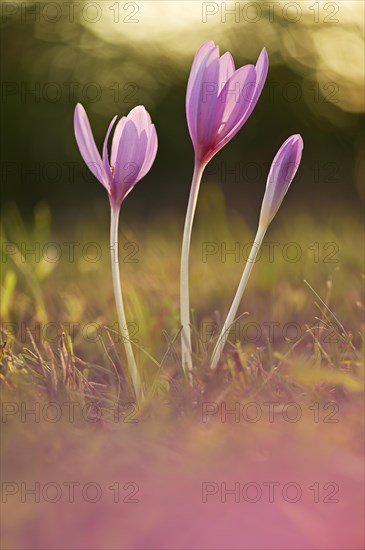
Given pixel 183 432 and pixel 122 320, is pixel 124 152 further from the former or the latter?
pixel 183 432

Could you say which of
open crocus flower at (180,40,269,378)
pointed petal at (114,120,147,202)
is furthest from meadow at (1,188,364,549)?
pointed petal at (114,120,147,202)

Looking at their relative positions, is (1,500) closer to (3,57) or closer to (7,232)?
(7,232)

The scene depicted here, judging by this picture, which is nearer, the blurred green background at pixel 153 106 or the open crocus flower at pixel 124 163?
the open crocus flower at pixel 124 163

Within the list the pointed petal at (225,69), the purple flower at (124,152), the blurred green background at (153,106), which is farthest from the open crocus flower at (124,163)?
the blurred green background at (153,106)

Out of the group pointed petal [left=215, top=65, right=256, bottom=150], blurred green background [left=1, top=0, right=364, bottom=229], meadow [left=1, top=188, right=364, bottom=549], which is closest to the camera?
meadow [left=1, top=188, right=364, bottom=549]

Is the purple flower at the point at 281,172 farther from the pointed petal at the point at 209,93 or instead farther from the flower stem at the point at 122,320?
the flower stem at the point at 122,320

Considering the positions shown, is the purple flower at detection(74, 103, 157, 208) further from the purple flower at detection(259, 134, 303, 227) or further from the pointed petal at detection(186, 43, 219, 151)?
the purple flower at detection(259, 134, 303, 227)
